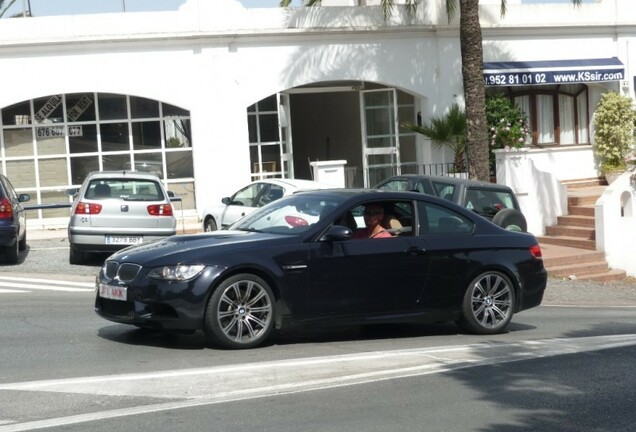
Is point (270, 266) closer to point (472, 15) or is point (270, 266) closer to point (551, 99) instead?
point (472, 15)

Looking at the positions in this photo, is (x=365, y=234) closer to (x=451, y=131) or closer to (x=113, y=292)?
(x=113, y=292)

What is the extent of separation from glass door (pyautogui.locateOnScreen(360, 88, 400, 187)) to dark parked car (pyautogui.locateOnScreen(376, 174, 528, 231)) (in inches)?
391

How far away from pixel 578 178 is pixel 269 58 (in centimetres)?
952

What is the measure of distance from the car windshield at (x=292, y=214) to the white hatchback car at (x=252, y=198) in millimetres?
7858

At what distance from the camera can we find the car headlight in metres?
9.82

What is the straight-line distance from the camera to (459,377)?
30.1ft

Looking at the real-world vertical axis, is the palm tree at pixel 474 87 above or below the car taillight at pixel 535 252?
above

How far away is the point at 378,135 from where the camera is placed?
93.4 feet

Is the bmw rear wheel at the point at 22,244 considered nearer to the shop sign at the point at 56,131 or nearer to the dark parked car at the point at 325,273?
the shop sign at the point at 56,131

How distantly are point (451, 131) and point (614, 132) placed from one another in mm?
5512

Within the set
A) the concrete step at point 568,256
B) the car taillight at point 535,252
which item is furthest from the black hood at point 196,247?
the concrete step at point 568,256

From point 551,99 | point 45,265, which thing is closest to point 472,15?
point 551,99

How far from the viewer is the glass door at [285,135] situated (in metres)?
26.9

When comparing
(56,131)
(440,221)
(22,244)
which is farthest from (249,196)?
(440,221)
